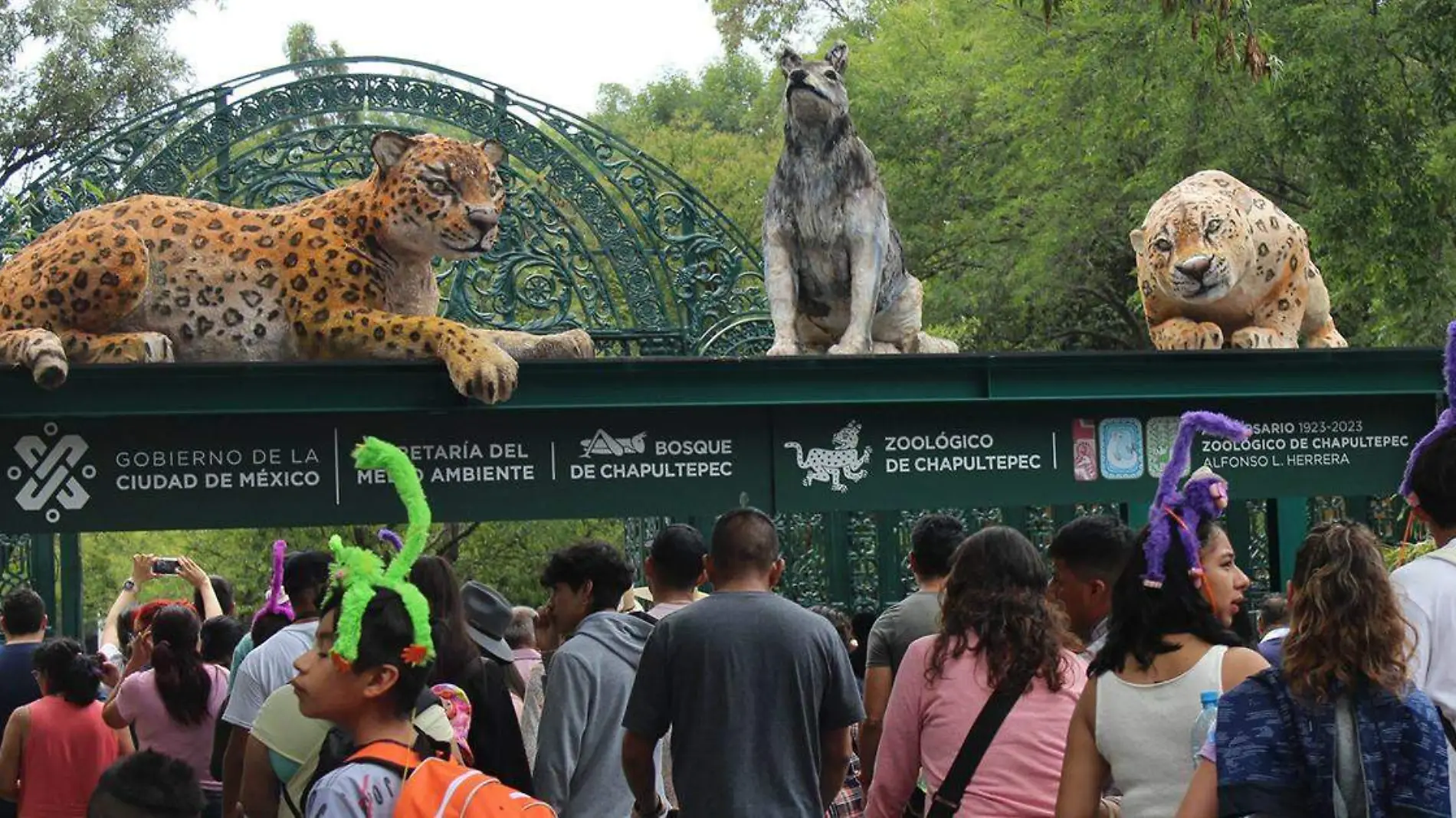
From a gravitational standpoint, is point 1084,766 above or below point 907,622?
below

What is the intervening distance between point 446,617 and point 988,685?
154 centimetres

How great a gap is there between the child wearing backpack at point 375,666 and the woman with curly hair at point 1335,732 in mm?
1462

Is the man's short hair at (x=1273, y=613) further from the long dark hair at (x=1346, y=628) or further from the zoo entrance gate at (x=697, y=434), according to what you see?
the long dark hair at (x=1346, y=628)

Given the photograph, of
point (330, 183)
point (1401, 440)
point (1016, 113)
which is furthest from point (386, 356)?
point (1016, 113)

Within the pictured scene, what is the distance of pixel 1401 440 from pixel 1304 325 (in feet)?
5.61

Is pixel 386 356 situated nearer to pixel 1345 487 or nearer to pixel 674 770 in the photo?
pixel 674 770

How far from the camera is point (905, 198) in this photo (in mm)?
26266

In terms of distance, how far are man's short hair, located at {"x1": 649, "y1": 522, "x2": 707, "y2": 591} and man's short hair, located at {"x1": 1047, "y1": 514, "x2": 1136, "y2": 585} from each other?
1.29 m

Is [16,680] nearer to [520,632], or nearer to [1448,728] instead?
[520,632]

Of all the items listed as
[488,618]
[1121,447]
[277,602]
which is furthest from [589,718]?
[1121,447]

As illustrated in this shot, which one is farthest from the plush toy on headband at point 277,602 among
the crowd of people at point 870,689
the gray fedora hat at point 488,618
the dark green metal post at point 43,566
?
the dark green metal post at point 43,566

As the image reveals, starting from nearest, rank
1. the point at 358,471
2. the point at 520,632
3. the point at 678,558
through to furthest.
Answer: the point at 678,558
the point at 520,632
the point at 358,471

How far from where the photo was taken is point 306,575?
6824mm

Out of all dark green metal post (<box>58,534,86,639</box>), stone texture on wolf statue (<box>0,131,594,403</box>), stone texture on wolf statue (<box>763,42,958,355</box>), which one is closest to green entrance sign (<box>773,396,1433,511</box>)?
stone texture on wolf statue (<box>763,42,958,355</box>)
